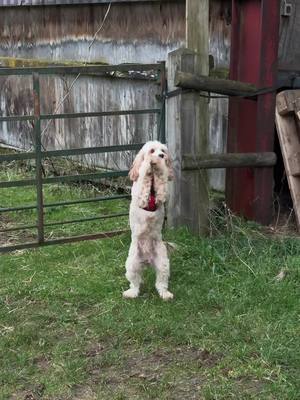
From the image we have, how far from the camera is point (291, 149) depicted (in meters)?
6.51

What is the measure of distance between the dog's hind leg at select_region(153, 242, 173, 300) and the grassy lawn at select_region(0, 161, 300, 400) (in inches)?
2.8

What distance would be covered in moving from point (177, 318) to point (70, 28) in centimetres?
582

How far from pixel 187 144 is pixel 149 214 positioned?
136cm

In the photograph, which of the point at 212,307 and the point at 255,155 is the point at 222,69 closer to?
the point at 255,155

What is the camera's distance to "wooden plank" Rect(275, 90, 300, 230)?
6.42 m

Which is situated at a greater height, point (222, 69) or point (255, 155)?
point (222, 69)

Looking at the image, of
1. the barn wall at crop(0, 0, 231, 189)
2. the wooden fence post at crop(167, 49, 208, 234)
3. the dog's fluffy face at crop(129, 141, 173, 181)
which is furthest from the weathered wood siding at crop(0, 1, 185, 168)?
the dog's fluffy face at crop(129, 141, 173, 181)

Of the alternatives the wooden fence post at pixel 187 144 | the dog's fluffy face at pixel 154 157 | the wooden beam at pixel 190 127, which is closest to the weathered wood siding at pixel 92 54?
the wooden beam at pixel 190 127

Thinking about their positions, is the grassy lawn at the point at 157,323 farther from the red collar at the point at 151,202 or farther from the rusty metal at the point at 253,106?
the red collar at the point at 151,202

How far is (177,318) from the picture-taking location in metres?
4.65

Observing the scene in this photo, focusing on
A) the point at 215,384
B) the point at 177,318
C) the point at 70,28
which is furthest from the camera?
the point at 70,28

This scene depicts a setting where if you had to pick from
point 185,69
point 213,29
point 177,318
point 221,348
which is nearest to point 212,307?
point 177,318

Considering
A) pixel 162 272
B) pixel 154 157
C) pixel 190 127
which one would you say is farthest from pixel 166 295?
pixel 190 127

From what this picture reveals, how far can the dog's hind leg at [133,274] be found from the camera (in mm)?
5008
